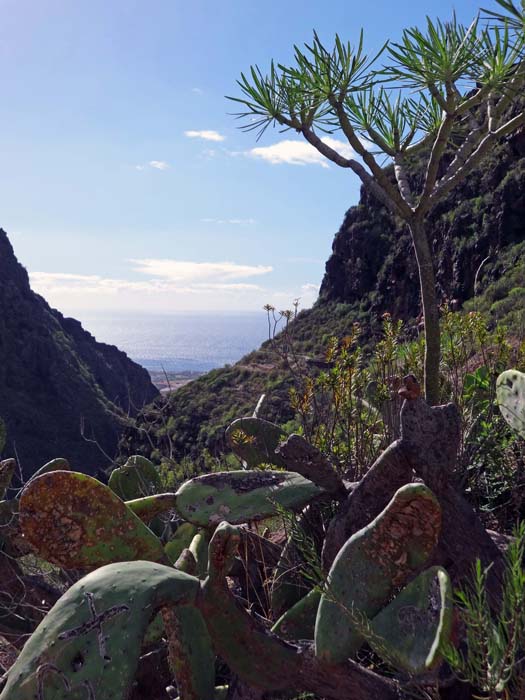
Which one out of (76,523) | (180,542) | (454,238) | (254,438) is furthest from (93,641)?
(454,238)

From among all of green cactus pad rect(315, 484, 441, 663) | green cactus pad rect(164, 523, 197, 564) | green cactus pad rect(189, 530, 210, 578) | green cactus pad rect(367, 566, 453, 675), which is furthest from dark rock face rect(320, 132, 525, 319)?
green cactus pad rect(367, 566, 453, 675)

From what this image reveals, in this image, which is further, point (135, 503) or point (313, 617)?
point (135, 503)

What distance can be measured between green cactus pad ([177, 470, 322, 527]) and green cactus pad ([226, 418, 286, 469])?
62cm

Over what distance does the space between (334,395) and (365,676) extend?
54.5 inches

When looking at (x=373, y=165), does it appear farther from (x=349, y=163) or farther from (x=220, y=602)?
(x=220, y=602)

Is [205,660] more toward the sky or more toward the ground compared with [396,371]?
more toward the ground

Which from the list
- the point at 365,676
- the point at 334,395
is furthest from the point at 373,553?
the point at 334,395

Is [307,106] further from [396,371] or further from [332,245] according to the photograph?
[332,245]

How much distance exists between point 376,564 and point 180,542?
4.45ft

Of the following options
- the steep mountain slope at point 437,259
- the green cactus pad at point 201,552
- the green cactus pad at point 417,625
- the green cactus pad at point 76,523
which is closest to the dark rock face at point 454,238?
Result: the steep mountain slope at point 437,259

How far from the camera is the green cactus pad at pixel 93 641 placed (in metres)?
1.46

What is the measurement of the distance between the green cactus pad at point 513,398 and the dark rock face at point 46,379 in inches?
1319

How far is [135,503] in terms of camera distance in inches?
98.4

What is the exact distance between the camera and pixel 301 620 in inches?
82.2
